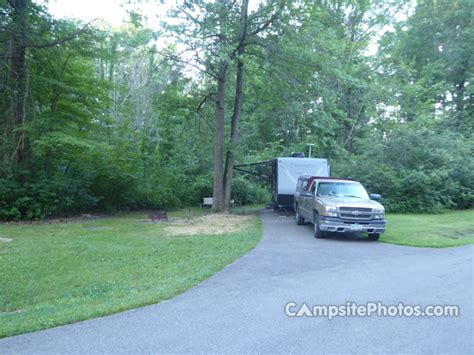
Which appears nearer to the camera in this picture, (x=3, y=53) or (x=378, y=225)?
(x=378, y=225)

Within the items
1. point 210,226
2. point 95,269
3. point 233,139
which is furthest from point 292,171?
point 95,269

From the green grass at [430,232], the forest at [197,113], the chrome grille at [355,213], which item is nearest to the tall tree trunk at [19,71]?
the forest at [197,113]

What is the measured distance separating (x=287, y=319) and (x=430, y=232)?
965 cm

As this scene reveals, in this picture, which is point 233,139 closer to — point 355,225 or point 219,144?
point 219,144

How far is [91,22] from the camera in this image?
1625cm

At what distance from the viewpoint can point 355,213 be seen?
11250 millimetres

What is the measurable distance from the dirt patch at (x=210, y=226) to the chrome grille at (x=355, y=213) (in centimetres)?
393

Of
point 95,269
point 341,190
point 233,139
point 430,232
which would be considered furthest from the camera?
point 233,139

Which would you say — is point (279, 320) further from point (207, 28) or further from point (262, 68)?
point (262, 68)

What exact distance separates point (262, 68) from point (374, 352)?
15.7m

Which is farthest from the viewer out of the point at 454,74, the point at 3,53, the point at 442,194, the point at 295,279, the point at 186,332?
the point at 454,74

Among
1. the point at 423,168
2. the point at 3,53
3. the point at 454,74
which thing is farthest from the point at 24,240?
the point at 454,74

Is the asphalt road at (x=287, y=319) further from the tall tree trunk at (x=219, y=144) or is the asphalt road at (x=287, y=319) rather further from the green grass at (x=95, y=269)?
the tall tree trunk at (x=219, y=144)

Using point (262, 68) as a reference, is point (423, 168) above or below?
below
